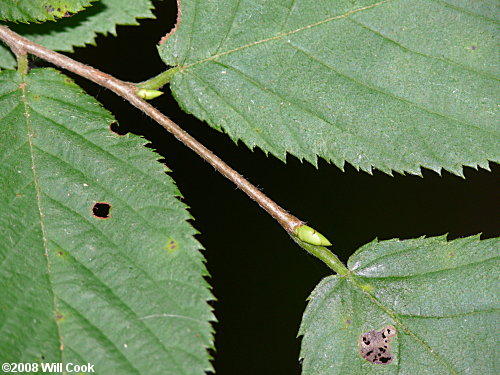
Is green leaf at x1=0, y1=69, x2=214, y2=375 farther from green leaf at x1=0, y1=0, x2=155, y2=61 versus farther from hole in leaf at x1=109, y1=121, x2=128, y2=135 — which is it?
green leaf at x1=0, y1=0, x2=155, y2=61

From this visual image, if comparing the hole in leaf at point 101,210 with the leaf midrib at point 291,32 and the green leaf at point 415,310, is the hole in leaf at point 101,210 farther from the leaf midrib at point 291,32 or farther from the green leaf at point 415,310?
the green leaf at point 415,310

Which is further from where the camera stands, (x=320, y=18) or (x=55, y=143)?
(x=320, y=18)

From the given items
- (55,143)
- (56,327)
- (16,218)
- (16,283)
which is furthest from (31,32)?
(56,327)

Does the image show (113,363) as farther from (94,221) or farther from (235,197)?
(235,197)

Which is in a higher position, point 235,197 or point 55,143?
point 235,197

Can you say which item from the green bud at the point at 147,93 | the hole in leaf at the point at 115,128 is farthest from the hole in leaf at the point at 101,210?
the green bud at the point at 147,93

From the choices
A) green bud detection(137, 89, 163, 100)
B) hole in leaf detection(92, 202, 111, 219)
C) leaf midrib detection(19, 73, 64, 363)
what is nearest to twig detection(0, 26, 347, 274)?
green bud detection(137, 89, 163, 100)
